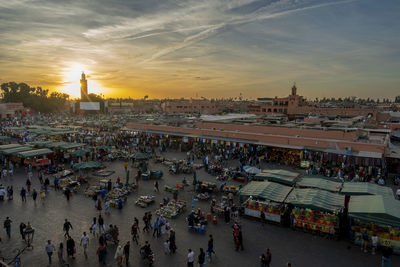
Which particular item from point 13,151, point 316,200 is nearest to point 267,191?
point 316,200

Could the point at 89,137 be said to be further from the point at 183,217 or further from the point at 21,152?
the point at 183,217

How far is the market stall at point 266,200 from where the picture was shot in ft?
38.5

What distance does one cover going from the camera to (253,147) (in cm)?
2616

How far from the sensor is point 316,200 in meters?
11.2

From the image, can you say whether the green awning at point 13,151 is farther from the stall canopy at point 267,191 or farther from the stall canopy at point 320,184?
the stall canopy at point 320,184

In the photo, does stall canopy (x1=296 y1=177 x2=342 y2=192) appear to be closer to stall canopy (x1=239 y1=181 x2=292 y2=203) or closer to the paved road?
stall canopy (x1=239 y1=181 x2=292 y2=203)

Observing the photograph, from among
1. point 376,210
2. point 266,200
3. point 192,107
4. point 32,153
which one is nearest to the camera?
point 376,210

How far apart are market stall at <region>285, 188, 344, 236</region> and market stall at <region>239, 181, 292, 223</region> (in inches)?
20.5

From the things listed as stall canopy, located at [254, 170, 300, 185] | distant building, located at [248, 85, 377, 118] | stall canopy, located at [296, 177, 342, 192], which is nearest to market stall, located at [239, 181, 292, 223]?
stall canopy, located at [254, 170, 300, 185]

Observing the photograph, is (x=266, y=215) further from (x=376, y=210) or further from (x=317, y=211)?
(x=376, y=210)

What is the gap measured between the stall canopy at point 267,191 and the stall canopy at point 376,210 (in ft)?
9.39

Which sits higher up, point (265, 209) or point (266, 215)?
point (265, 209)

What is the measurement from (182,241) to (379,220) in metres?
7.58

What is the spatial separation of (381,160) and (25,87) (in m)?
117
